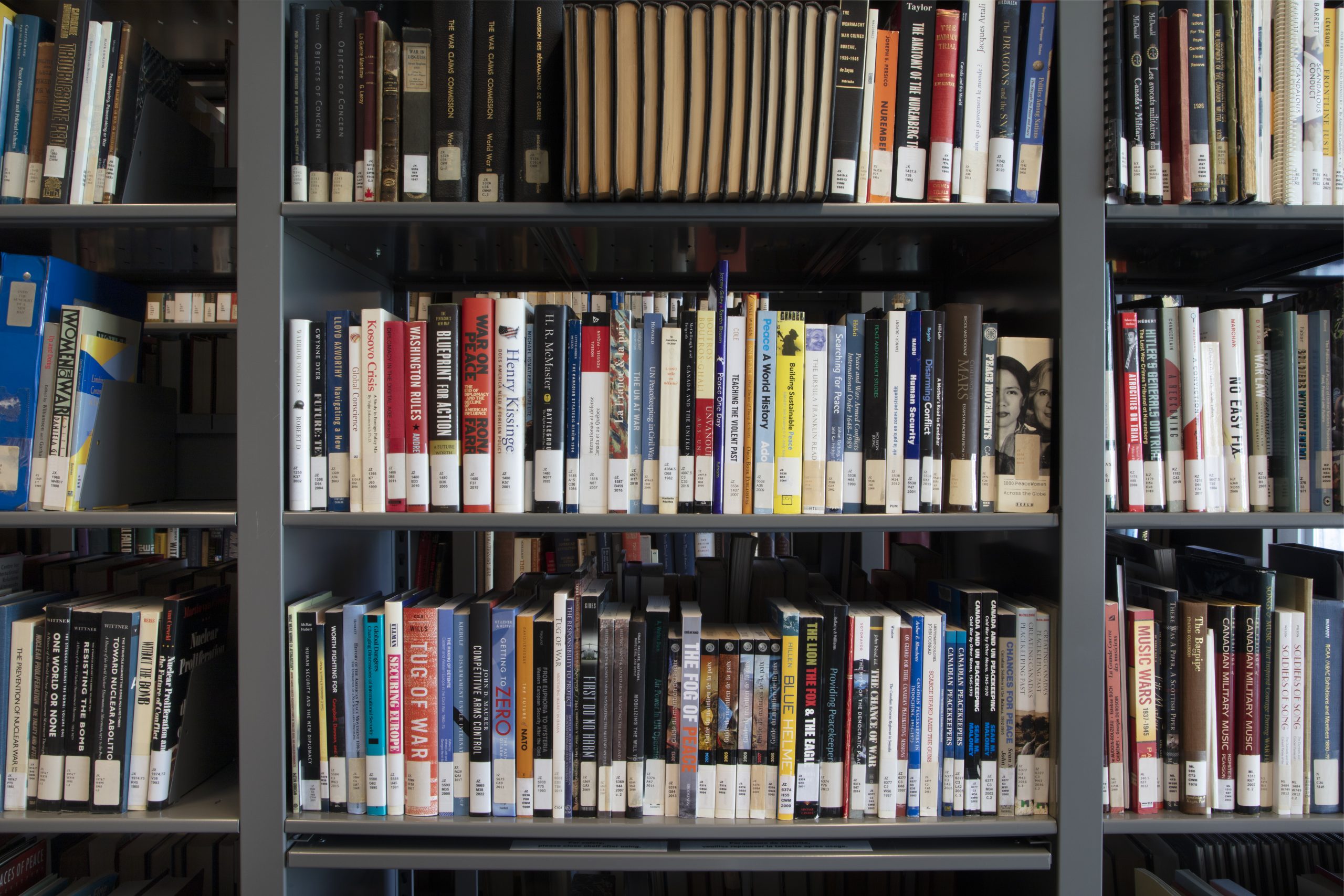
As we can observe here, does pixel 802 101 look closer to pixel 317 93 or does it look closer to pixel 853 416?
pixel 853 416

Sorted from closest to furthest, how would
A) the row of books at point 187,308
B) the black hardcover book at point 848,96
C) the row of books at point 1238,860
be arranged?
the black hardcover book at point 848,96, the row of books at point 1238,860, the row of books at point 187,308

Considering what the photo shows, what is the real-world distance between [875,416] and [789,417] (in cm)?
13

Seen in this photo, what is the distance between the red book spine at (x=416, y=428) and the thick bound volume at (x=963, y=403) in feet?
2.62

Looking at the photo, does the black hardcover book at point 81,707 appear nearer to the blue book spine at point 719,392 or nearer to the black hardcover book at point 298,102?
the black hardcover book at point 298,102

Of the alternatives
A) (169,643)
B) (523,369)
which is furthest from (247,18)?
(169,643)

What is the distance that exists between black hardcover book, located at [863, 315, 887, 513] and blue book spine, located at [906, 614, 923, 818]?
20cm

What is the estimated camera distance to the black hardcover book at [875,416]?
1005 millimetres

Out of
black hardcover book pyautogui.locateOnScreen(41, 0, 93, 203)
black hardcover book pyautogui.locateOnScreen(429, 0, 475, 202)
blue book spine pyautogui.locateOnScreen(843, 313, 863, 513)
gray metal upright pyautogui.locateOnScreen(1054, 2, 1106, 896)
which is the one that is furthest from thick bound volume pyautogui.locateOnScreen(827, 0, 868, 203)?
black hardcover book pyautogui.locateOnScreen(41, 0, 93, 203)

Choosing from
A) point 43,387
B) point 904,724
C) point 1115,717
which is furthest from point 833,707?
point 43,387

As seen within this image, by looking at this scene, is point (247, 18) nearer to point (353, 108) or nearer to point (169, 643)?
point (353, 108)

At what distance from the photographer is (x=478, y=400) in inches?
39.4

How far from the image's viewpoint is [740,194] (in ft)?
3.22

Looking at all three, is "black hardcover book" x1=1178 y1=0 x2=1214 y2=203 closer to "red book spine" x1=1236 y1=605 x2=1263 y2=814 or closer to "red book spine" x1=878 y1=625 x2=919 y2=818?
"red book spine" x1=1236 y1=605 x2=1263 y2=814

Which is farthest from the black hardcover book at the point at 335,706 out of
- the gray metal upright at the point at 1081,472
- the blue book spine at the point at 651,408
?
the gray metal upright at the point at 1081,472
